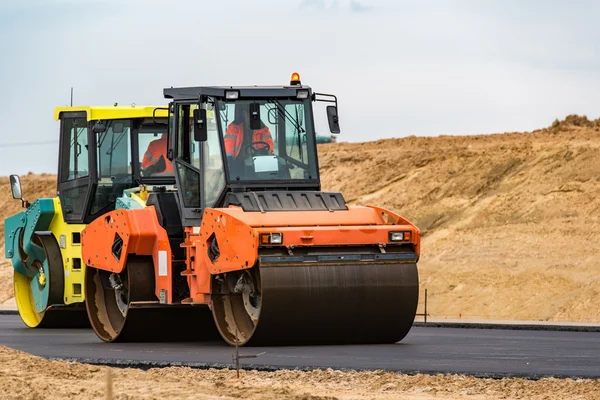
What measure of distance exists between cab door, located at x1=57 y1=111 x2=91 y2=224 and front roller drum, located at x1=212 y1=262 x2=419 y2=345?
642cm

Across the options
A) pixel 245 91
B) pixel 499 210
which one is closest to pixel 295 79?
pixel 245 91

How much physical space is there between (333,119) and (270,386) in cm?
683

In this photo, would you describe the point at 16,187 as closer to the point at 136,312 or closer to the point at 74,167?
the point at 74,167

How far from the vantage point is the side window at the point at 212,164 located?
19.5 m

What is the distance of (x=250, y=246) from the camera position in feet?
58.1

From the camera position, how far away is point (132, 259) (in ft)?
67.1

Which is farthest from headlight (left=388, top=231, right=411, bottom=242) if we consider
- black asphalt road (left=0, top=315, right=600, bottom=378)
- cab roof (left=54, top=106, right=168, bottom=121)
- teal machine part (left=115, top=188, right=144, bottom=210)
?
cab roof (left=54, top=106, right=168, bottom=121)

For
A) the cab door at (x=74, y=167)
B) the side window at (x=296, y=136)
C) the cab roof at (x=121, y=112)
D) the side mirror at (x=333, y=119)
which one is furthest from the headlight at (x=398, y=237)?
the cab door at (x=74, y=167)

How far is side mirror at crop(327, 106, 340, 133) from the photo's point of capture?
19688 millimetres

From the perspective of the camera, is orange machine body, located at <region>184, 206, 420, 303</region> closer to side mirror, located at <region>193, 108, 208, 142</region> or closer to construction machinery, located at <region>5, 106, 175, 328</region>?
side mirror, located at <region>193, 108, 208, 142</region>

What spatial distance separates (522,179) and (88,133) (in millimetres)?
22703

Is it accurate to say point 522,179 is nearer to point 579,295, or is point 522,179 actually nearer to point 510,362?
point 579,295

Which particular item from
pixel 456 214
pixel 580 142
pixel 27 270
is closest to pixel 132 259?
pixel 27 270

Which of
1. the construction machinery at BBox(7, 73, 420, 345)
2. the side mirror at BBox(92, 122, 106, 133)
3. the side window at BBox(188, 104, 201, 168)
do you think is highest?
the side mirror at BBox(92, 122, 106, 133)
